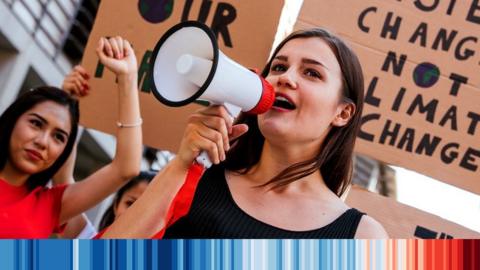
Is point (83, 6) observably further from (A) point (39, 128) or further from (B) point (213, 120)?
(B) point (213, 120)

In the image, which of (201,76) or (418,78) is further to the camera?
(418,78)

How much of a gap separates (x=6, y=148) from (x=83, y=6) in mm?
4568

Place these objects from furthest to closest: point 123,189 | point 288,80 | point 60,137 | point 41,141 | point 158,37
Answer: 1. point 123,189
2. point 158,37
3. point 60,137
4. point 41,141
5. point 288,80

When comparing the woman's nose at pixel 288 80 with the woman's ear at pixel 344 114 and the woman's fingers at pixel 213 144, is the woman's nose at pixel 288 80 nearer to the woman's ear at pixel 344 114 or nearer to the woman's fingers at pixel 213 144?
the woman's ear at pixel 344 114

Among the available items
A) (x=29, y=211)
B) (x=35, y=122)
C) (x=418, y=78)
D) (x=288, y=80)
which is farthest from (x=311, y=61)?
(x=418, y=78)

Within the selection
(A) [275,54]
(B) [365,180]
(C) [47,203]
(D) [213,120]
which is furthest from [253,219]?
(B) [365,180]

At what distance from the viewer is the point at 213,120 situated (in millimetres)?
1184

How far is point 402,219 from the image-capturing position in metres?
2.33

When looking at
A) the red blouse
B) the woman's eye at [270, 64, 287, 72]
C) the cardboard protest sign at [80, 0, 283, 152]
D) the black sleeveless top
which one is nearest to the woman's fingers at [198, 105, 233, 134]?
the black sleeveless top

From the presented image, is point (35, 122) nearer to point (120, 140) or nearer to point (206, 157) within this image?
point (120, 140)

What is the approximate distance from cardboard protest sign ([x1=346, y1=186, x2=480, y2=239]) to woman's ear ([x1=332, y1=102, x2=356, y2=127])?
2.98 ft

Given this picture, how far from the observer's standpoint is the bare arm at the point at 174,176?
1.17 m

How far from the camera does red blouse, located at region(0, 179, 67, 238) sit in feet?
6.09

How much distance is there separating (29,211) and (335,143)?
0.93 meters
